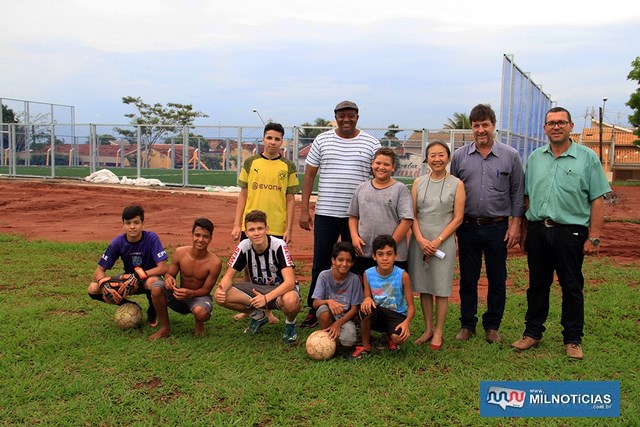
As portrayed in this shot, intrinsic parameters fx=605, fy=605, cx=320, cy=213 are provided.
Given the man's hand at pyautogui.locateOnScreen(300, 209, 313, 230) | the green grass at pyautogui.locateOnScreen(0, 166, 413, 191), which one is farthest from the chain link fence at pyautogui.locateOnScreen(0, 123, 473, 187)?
the man's hand at pyautogui.locateOnScreen(300, 209, 313, 230)

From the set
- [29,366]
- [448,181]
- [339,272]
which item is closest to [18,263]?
[29,366]

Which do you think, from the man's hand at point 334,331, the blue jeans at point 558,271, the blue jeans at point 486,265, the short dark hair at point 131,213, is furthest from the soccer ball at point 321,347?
the short dark hair at point 131,213

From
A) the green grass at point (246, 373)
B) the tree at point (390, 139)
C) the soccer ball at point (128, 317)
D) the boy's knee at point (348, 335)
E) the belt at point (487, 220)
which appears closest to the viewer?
the green grass at point (246, 373)

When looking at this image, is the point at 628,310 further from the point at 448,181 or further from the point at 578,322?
the point at 448,181

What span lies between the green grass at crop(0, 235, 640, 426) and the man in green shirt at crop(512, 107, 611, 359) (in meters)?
0.49

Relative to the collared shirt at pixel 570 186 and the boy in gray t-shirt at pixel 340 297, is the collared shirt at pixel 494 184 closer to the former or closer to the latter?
the collared shirt at pixel 570 186

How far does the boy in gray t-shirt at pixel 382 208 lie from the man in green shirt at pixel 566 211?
3.15 feet

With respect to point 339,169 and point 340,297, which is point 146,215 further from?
point 340,297

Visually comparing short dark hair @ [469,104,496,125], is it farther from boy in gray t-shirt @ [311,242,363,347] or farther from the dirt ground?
the dirt ground

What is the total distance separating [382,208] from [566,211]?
1.35 metres

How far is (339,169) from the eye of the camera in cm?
512

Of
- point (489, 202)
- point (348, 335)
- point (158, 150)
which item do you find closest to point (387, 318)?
point (348, 335)

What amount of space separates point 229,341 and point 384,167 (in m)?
1.85

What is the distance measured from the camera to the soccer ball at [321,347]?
442 cm
